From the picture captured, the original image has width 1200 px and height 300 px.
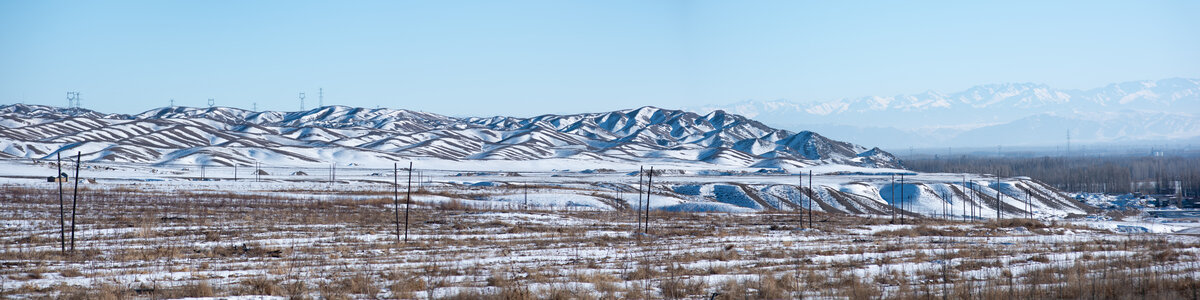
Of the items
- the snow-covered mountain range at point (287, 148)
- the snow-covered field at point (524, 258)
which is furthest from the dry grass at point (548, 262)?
the snow-covered mountain range at point (287, 148)

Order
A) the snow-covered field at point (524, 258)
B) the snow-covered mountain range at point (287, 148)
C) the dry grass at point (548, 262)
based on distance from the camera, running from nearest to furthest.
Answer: the dry grass at point (548, 262)
the snow-covered field at point (524, 258)
the snow-covered mountain range at point (287, 148)

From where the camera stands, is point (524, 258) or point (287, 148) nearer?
point (524, 258)

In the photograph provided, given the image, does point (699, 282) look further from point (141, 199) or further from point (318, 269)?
point (141, 199)

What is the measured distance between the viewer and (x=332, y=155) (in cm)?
14975

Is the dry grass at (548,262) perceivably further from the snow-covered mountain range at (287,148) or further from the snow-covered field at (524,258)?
the snow-covered mountain range at (287,148)

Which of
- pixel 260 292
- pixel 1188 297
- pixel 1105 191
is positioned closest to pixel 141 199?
pixel 260 292

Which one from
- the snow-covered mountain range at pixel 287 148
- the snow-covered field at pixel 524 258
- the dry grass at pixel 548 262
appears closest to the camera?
the dry grass at pixel 548 262

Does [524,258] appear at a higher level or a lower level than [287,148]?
lower

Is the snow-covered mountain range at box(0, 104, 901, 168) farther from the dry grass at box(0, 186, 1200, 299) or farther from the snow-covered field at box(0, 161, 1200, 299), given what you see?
the dry grass at box(0, 186, 1200, 299)

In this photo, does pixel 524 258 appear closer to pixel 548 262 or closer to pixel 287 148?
pixel 548 262

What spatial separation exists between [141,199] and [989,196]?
7412 cm

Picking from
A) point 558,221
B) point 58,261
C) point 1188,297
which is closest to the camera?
point 1188,297

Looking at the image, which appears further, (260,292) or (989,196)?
(989,196)

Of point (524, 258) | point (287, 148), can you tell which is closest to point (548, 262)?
point (524, 258)
